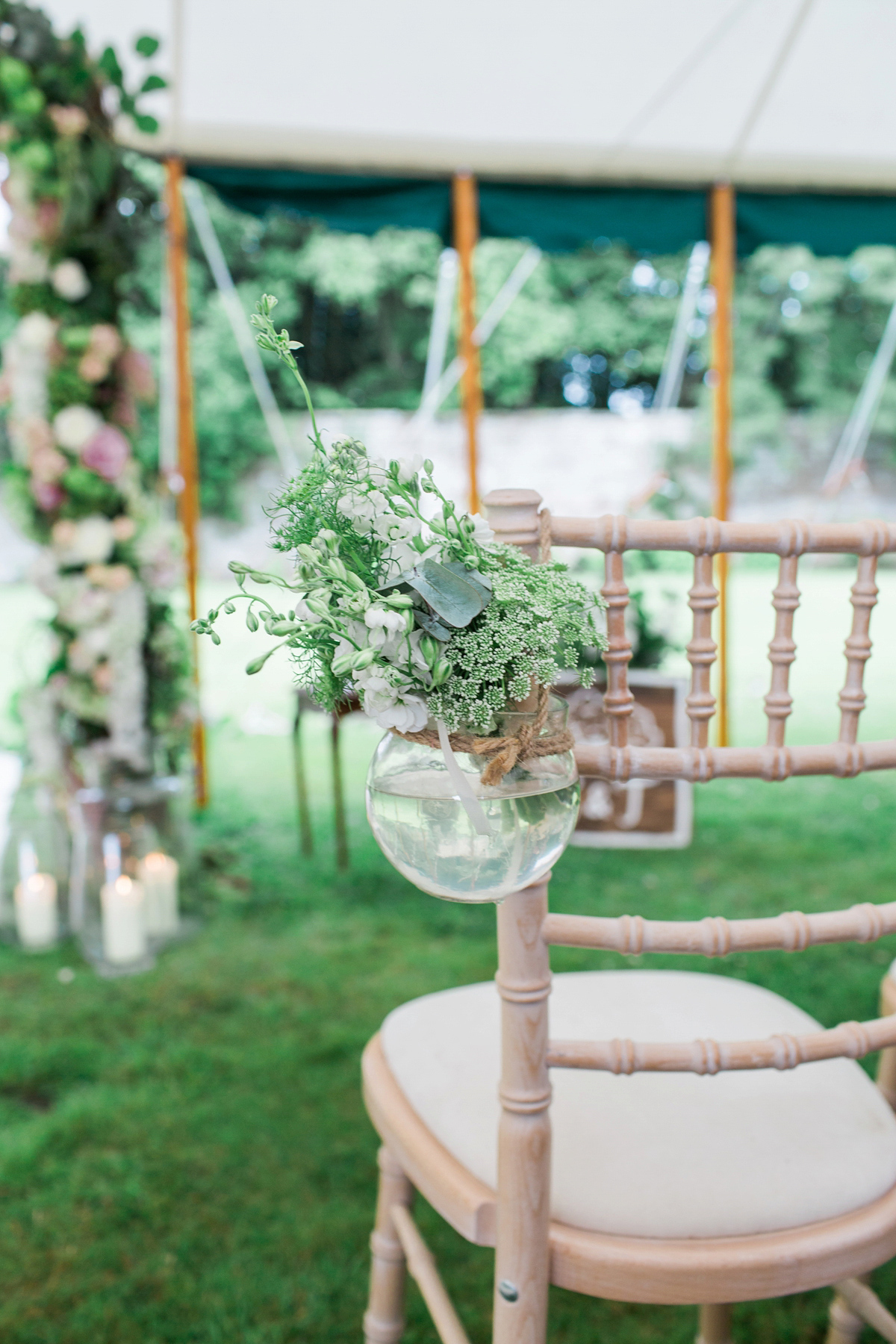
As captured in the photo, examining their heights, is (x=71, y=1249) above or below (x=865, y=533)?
below

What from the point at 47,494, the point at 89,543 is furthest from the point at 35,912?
the point at 47,494

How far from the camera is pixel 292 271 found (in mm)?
9430

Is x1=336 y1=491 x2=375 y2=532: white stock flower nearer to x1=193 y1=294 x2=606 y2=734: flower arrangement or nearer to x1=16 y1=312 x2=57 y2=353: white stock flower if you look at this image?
x1=193 y1=294 x2=606 y2=734: flower arrangement

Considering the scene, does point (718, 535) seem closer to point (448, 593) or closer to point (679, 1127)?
point (448, 593)

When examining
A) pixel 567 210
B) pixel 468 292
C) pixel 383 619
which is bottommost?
pixel 383 619

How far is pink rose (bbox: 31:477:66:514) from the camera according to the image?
2.22 meters

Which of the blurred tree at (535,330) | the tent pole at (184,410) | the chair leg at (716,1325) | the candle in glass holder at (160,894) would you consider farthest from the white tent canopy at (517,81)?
the blurred tree at (535,330)

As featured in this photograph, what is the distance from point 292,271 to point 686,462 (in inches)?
172

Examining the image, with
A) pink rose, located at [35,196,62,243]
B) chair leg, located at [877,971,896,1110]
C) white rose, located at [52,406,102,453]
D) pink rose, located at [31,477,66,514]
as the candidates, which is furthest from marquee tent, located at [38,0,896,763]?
chair leg, located at [877,971,896,1110]

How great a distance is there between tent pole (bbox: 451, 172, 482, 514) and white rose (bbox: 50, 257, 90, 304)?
1.36 meters

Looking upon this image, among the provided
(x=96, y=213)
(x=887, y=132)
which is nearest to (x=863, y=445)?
(x=887, y=132)

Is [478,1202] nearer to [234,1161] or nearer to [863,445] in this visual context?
[234,1161]

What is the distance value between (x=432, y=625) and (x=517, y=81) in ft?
9.46

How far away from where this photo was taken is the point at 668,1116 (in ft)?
2.43
